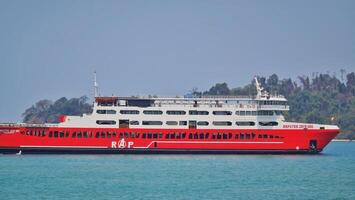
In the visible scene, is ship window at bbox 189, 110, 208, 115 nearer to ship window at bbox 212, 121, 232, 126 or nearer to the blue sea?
ship window at bbox 212, 121, 232, 126

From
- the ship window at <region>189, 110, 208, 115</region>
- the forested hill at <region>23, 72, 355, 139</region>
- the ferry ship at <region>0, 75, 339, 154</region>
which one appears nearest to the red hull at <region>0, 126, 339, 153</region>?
the ferry ship at <region>0, 75, 339, 154</region>

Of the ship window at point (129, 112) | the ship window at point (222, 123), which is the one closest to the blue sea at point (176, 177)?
the ship window at point (222, 123)

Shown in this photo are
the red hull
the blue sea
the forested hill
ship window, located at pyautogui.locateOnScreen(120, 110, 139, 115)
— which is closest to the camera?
the blue sea

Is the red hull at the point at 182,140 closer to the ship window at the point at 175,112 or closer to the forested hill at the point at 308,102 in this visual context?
the ship window at the point at 175,112

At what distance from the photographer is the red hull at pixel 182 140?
219 ft

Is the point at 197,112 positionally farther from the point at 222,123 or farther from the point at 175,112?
the point at 222,123

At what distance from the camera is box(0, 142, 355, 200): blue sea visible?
44.9 m

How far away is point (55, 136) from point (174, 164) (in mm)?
11222

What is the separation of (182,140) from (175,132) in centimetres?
80

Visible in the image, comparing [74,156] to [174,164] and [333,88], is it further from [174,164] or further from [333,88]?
[333,88]

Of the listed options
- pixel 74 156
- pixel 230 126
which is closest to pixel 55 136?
pixel 74 156

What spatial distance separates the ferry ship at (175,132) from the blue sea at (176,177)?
0.90 meters

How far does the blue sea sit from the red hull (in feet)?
2.63

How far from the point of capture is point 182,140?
67062mm
